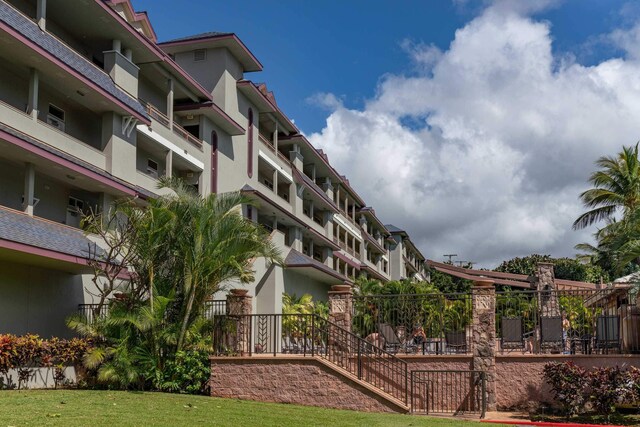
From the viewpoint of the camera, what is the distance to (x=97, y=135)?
1032 inches

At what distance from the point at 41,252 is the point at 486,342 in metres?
11.8

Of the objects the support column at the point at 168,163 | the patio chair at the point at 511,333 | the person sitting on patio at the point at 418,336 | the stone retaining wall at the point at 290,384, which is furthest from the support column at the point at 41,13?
the patio chair at the point at 511,333

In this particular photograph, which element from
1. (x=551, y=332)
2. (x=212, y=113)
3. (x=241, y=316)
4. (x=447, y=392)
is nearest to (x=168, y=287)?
(x=241, y=316)

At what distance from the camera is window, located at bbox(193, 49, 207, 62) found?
3553 cm

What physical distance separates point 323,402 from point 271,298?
16.1 m

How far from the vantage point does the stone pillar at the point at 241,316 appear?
1911cm

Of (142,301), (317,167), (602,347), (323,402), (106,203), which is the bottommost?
(323,402)

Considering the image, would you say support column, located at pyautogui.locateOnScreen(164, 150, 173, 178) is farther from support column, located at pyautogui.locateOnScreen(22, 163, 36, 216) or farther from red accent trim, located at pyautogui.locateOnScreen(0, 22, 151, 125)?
support column, located at pyautogui.locateOnScreen(22, 163, 36, 216)

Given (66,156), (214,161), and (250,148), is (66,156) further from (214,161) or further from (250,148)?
(250,148)

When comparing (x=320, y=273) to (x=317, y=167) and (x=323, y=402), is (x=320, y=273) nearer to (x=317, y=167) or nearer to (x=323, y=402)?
(x=317, y=167)

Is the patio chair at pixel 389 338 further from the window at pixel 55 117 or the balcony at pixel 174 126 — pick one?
the balcony at pixel 174 126

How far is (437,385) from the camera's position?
1841 centimetres

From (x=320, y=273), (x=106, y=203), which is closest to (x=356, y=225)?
(x=320, y=273)

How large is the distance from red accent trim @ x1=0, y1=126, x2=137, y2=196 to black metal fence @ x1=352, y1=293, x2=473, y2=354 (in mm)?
8964
